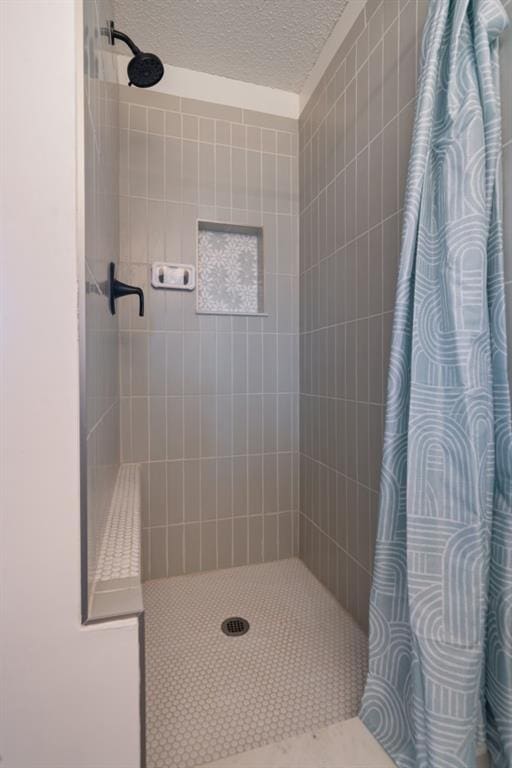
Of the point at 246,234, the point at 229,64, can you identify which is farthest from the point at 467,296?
the point at 229,64

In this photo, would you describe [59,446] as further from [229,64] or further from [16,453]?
[229,64]

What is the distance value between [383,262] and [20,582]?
125 cm

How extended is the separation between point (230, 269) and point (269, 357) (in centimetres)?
51

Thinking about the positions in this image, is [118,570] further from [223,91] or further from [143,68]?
[223,91]

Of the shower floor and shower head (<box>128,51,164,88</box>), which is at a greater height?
shower head (<box>128,51,164,88</box>)

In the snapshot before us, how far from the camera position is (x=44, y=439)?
1.68 ft

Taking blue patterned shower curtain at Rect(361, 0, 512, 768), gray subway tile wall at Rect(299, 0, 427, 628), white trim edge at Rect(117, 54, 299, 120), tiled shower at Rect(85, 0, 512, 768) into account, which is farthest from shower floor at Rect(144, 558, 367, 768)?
white trim edge at Rect(117, 54, 299, 120)

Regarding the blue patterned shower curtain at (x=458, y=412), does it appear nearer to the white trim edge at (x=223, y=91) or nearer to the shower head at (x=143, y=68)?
the shower head at (x=143, y=68)

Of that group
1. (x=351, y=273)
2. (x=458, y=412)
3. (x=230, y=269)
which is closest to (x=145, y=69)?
(x=230, y=269)

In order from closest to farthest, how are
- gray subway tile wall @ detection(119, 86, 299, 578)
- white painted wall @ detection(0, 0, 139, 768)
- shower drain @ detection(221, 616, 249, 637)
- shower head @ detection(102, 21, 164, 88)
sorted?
white painted wall @ detection(0, 0, 139, 768) → shower head @ detection(102, 21, 164, 88) → shower drain @ detection(221, 616, 249, 637) → gray subway tile wall @ detection(119, 86, 299, 578)

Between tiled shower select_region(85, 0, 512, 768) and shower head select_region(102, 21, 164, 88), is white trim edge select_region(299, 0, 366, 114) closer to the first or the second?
tiled shower select_region(85, 0, 512, 768)

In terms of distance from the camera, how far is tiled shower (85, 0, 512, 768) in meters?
1.19

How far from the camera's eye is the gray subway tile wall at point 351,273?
1121 millimetres

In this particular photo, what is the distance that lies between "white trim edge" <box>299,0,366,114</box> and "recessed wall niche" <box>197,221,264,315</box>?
0.69 meters
